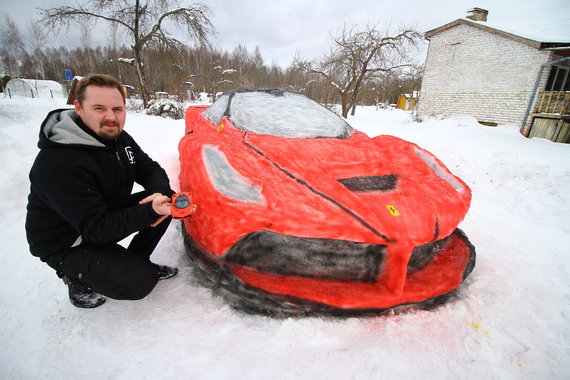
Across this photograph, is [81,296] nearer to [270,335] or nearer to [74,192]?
[74,192]

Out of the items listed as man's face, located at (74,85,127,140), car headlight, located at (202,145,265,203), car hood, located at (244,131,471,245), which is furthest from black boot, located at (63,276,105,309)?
car hood, located at (244,131,471,245)

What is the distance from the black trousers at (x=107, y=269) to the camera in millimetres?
1301

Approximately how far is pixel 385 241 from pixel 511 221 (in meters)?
2.47

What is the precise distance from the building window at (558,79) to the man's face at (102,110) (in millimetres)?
13466

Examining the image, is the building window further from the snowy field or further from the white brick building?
the snowy field

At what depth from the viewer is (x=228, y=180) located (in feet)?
4.39

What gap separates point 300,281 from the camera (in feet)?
4.50

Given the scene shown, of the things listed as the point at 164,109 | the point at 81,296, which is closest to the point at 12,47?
the point at 164,109

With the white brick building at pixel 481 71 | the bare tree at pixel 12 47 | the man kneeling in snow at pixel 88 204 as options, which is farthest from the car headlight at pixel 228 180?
the bare tree at pixel 12 47

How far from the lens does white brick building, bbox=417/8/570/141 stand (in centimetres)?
928

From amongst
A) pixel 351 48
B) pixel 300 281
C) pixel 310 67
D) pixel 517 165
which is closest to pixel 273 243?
pixel 300 281

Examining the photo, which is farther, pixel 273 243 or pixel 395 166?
pixel 395 166

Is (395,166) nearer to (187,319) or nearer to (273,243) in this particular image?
(273,243)

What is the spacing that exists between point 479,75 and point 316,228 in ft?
43.6
